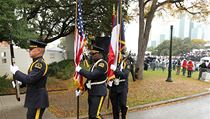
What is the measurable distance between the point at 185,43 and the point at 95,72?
248ft

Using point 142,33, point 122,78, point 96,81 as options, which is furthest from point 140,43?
point 96,81

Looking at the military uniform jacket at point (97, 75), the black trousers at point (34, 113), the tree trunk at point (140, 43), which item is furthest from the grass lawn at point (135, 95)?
the black trousers at point (34, 113)

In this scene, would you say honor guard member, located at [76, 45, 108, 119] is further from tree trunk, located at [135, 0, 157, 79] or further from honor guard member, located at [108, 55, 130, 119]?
tree trunk, located at [135, 0, 157, 79]

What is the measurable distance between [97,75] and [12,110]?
12.2 feet

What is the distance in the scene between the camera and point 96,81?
5.49m

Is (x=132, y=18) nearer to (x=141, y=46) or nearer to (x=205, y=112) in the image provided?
(x=141, y=46)

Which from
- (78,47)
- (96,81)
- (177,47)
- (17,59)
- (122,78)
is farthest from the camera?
(177,47)

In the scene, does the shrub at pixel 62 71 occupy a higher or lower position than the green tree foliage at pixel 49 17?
lower

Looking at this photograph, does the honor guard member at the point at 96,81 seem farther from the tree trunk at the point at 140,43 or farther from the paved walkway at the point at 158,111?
the tree trunk at the point at 140,43

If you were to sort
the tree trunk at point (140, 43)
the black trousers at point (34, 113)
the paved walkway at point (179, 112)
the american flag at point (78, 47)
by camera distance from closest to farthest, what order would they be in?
the black trousers at point (34, 113) → the american flag at point (78, 47) → the paved walkway at point (179, 112) → the tree trunk at point (140, 43)

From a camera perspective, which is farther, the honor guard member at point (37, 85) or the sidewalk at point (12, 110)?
the sidewalk at point (12, 110)

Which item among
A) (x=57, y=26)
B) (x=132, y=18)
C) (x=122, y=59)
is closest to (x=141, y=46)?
(x=132, y=18)

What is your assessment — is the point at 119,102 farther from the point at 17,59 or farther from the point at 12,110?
the point at 17,59

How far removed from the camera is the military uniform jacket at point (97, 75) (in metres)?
5.23
